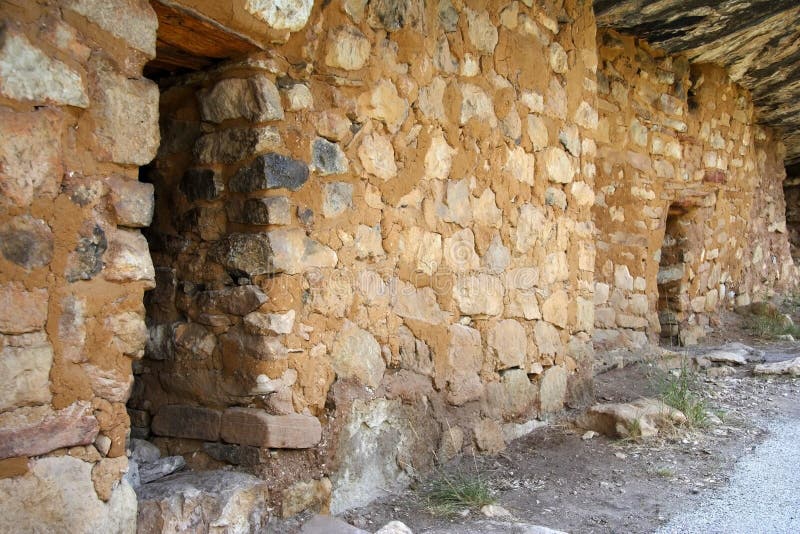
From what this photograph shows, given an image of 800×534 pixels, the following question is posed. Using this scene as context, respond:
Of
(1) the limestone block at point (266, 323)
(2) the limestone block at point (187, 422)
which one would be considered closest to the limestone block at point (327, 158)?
(1) the limestone block at point (266, 323)

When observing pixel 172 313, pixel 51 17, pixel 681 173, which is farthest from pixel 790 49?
pixel 51 17

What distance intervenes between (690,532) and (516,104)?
2.10 meters

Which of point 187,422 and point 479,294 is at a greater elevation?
point 479,294

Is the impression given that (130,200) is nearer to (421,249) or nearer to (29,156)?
(29,156)

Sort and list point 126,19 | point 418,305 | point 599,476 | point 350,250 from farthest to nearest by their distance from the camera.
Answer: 1. point 599,476
2. point 418,305
3. point 350,250
4. point 126,19

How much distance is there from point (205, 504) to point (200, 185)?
1.07 m

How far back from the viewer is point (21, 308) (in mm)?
1629

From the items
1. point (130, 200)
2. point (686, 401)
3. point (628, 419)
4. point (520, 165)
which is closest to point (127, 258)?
point (130, 200)

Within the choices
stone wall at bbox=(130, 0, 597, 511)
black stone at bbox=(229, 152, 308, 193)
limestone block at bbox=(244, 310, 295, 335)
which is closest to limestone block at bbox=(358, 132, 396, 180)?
stone wall at bbox=(130, 0, 597, 511)

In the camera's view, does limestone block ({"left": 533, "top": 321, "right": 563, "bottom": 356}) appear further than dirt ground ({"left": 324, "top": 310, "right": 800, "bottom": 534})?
Yes

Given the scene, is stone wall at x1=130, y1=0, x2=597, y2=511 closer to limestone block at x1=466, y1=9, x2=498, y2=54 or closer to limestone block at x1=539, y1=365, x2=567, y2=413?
limestone block at x1=466, y1=9, x2=498, y2=54

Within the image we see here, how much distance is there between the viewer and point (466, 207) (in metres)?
3.26

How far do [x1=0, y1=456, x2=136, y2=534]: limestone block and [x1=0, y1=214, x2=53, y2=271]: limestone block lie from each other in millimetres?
465

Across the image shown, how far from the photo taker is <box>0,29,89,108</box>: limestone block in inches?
62.6
